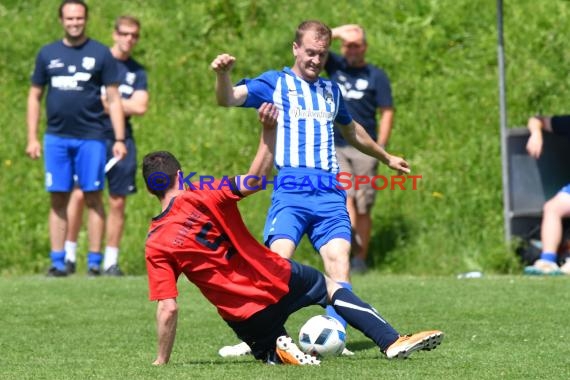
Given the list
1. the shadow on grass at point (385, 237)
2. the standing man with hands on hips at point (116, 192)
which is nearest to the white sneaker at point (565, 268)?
the shadow on grass at point (385, 237)

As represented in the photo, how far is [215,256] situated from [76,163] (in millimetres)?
5472

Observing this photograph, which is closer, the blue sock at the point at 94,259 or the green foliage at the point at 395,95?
the blue sock at the point at 94,259

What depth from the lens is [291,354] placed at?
670cm

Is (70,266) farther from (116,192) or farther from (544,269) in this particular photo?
(544,269)

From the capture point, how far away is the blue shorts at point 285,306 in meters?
6.60

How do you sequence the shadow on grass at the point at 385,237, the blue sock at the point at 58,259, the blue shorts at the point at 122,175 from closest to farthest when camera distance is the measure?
the blue sock at the point at 58,259 → the blue shorts at the point at 122,175 → the shadow on grass at the point at 385,237

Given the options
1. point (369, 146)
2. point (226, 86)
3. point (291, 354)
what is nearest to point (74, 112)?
point (369, 146)

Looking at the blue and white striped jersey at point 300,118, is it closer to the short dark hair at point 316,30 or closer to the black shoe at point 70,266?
the short dark hair at point 316,30

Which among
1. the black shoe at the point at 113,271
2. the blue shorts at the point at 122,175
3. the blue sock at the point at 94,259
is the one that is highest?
the blue shorts at the point at 122,175

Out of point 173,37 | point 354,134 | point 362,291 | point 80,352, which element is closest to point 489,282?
point 362,291

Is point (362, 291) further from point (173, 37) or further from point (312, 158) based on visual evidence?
point (173, 37)

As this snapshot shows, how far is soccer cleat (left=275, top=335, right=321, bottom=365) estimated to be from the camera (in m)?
6.67

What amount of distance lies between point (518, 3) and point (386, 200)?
3.64 meters

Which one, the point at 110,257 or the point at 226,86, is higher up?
the point at 226,86
